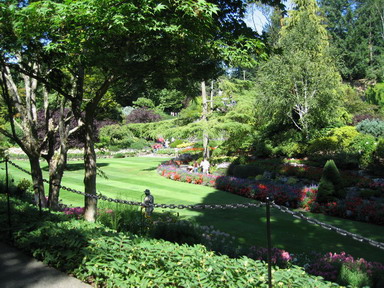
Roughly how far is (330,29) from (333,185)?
59.2 meters

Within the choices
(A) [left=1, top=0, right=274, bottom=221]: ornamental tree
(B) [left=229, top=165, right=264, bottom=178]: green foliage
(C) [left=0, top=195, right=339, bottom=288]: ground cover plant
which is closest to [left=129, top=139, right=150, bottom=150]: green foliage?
(B) [left=229, top=165, right=264, bottom=178]: green foliage

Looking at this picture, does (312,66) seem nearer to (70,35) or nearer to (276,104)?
(276,104)

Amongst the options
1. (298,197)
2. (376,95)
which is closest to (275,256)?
(298,197)

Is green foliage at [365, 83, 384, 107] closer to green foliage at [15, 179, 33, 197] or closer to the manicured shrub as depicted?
the manicured shrub

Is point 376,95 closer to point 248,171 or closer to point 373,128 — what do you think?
point 373,128

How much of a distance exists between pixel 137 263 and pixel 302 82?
23034 millimetres

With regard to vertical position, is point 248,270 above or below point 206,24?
below

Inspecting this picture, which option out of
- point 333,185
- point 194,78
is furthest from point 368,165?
point 194,78

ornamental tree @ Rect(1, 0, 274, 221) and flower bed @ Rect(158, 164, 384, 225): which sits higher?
ornamental tree @ Rect(1, 0, 274, 221)

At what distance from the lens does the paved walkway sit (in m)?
4.20

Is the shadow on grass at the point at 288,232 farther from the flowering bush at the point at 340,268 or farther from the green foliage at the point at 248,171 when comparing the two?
the green foliage at the point at 248,171

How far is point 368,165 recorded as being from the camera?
18.1 metres

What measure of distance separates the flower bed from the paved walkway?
930cm

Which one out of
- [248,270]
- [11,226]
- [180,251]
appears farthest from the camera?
[11,226]
